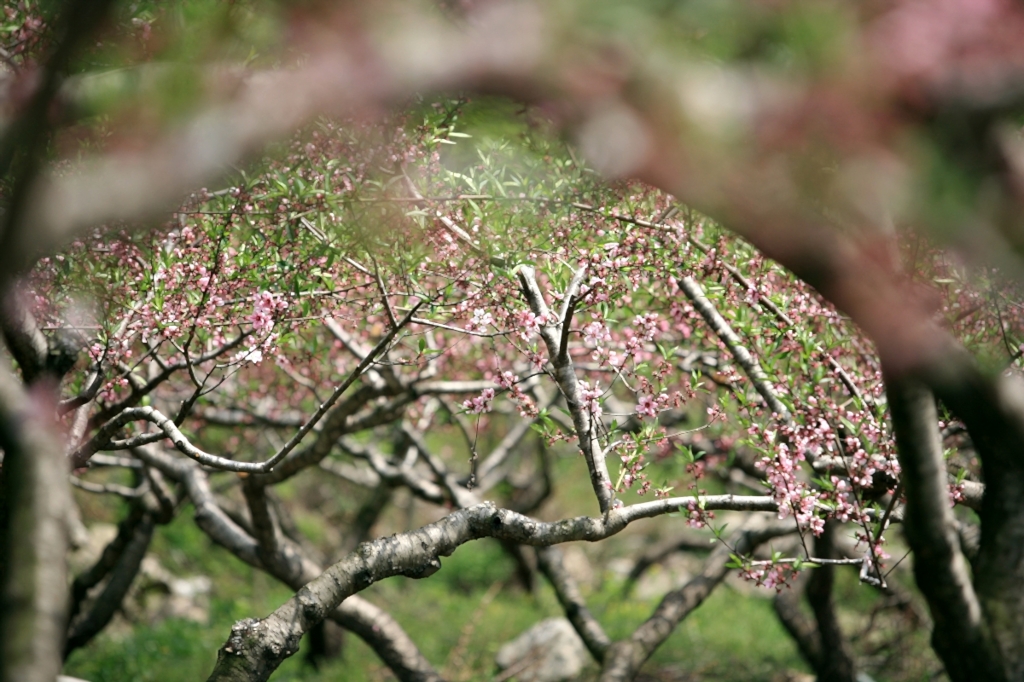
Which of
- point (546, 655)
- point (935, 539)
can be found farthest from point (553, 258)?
point (546, 655)

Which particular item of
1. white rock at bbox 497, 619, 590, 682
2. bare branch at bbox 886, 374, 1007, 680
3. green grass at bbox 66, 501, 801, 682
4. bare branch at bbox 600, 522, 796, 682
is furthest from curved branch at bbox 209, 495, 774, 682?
green grass at bbox 66, 501, 801, 682

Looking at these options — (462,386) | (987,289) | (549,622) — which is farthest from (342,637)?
(987,289)

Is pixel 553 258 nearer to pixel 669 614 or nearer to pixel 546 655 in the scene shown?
pixel 669 614

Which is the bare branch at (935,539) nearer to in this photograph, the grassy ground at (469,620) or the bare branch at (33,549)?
the bare branch at (33,549)

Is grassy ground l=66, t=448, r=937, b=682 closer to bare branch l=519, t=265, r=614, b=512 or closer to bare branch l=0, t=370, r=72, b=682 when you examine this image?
bare branch l=519, t=265, r=614, b=512

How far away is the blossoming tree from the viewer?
2877mm

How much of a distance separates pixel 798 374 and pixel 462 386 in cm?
281

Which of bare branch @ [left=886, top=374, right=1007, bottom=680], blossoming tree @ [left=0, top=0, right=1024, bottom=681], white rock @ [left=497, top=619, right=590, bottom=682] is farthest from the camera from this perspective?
white rock @ [left=497, top=619, right=590, bottom=682]

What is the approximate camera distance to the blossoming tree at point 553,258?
2.88 metres

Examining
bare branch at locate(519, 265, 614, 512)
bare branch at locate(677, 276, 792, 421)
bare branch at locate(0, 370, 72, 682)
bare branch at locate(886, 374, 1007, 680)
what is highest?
bare branch at locate(677, 276, 792, 421)

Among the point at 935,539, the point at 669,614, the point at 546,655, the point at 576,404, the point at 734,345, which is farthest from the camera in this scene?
the point at 546,655

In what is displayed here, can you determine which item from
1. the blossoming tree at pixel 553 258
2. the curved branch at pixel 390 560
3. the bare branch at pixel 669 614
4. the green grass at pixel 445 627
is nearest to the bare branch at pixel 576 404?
the blossoming tree at pixel 553 258

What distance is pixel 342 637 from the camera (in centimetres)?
1067

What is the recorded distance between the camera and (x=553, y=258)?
17.3 feet
